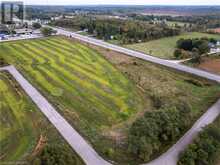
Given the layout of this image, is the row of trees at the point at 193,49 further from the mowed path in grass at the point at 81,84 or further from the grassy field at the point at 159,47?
the mowed path in grass at the point at 81,84

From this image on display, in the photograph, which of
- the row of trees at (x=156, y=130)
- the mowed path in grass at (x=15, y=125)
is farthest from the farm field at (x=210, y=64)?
the mowed path in grass at (x=15, y=125)

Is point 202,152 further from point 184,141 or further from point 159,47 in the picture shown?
point 159,47

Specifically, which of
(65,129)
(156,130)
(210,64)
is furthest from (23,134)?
(210,64)

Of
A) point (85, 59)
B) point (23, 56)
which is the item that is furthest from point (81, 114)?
point (23, 56)

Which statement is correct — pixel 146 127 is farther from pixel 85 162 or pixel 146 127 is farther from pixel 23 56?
pixel 23 56

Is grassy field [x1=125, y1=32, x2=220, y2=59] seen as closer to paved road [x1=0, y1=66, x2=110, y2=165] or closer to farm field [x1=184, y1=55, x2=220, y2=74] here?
farm field [x1=184, y1=55, x2=220, y2=74]
